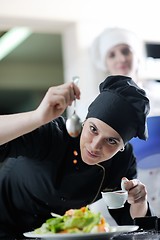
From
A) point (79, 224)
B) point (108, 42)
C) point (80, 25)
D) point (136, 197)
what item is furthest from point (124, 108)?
point (80, 25)

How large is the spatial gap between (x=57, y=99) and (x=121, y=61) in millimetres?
942

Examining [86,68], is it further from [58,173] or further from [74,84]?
[74,84]

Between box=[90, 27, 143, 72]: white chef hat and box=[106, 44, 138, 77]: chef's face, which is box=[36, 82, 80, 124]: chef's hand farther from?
box=[90, 27, 143, 72]: white chef hat

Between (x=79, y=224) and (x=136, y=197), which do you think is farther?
(x=136, y=197)

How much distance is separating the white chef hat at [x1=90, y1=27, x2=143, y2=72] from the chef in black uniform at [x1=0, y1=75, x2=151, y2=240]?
73cm

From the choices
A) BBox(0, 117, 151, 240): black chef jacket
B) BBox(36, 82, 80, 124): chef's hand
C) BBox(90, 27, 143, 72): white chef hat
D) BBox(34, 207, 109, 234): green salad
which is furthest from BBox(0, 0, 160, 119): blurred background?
BBox(34, 207, 109, 234): green salad

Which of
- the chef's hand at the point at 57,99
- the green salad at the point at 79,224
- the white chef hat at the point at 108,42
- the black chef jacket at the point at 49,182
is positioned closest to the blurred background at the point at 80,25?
the white chef hat at the point at 108,42

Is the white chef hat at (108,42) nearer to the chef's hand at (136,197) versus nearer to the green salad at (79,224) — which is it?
the chef's hand at (136,197)

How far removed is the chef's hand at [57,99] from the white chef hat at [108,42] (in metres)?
1.02

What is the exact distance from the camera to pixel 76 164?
1206 mm

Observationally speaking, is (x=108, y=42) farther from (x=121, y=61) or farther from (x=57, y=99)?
(x=57, y=99)

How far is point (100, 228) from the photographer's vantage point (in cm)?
83

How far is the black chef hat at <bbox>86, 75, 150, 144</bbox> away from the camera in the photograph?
1146 mm

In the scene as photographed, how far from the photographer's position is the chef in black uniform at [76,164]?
1.15 meters
